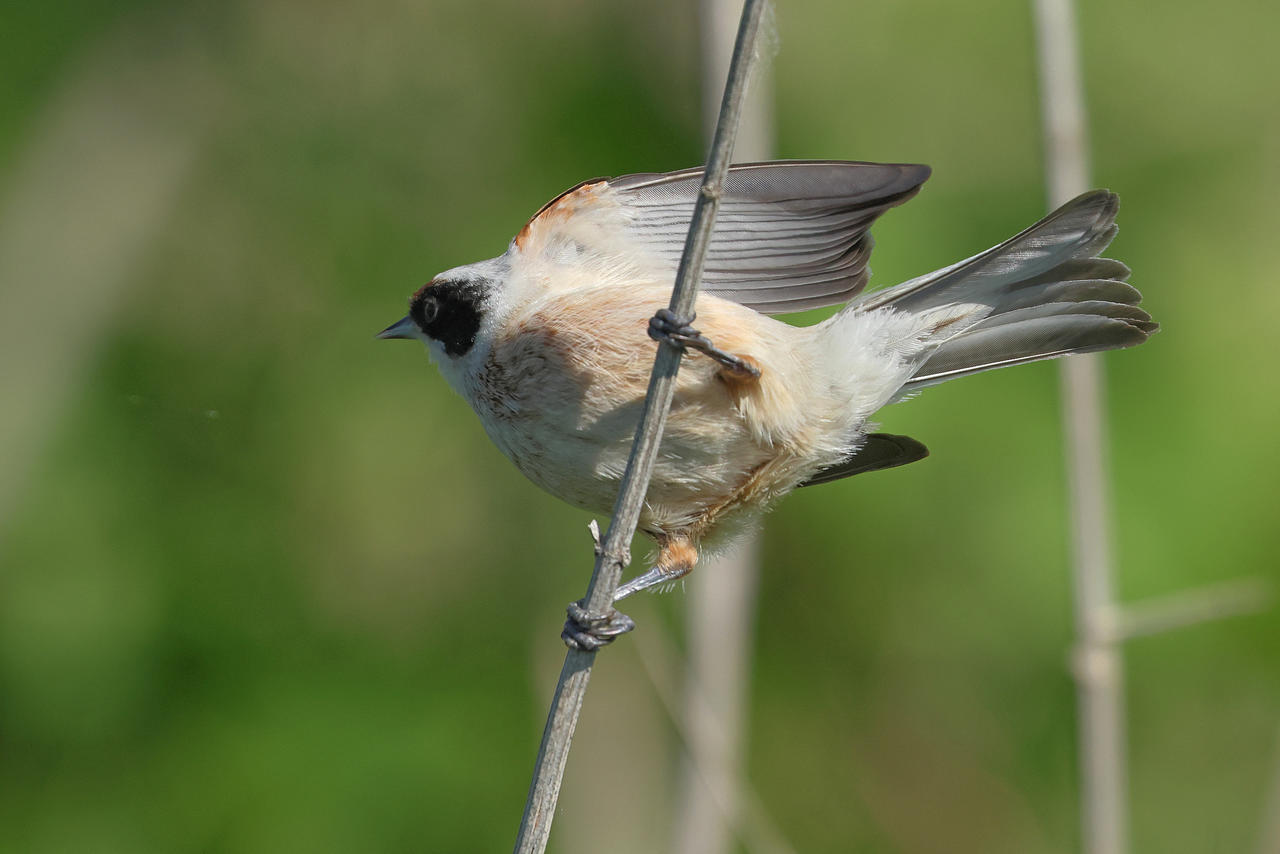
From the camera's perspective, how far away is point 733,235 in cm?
272

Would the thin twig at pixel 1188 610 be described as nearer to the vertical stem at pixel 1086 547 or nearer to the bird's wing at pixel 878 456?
the vertical stem at pixel 1086 547

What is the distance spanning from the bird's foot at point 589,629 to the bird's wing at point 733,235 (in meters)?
0.86

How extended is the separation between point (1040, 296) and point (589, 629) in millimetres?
A: 1234

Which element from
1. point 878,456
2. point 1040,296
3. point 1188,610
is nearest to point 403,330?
point 878,456

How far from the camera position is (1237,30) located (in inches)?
155

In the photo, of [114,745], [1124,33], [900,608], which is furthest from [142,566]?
[1124,33]

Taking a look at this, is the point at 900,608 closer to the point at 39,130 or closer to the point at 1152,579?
the point at 1152,579

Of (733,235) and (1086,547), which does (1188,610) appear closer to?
(1086,547)

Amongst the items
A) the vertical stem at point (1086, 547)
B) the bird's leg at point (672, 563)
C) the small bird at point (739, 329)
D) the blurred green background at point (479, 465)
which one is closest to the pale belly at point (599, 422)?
the small bird at point (739, 329)

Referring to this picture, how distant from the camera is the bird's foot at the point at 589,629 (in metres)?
2.15

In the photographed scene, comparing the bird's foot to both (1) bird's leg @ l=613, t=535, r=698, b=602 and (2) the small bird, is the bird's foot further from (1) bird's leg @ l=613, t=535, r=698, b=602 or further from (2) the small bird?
(1) bird's leg @ l=613, t=535, r=698, b=602

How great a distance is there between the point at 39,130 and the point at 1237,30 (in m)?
4.51

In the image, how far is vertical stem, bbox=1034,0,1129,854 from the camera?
8.42 ft

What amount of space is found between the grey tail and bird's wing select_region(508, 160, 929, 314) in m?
0.16
